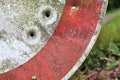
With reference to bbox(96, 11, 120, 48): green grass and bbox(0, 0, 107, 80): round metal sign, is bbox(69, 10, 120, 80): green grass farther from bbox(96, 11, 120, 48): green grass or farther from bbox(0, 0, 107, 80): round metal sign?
bbox(0, 0, 107, 80): round metal sign

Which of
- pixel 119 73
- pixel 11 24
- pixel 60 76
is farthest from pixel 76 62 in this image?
pixel 119 73

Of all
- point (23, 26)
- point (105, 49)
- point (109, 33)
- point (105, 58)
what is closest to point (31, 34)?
point (23, 26)

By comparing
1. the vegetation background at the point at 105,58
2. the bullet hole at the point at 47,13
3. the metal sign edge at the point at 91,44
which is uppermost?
the bullet hole at the point at 47,13

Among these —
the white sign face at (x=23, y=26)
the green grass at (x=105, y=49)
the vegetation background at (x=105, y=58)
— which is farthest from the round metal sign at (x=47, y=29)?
the green grass at (x=105, y=49)

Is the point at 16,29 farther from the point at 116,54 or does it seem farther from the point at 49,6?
the point at 116,54

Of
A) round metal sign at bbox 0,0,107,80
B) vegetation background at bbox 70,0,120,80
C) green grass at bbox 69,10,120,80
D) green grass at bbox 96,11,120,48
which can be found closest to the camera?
round metal sign at bbox 0,0,107,80

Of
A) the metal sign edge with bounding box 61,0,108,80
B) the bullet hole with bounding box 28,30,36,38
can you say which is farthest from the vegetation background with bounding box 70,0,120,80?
the bullet hole with bounding box 28,30,36,38

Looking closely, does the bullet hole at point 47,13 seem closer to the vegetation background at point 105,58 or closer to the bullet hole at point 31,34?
the bullet hole at point 31,34
